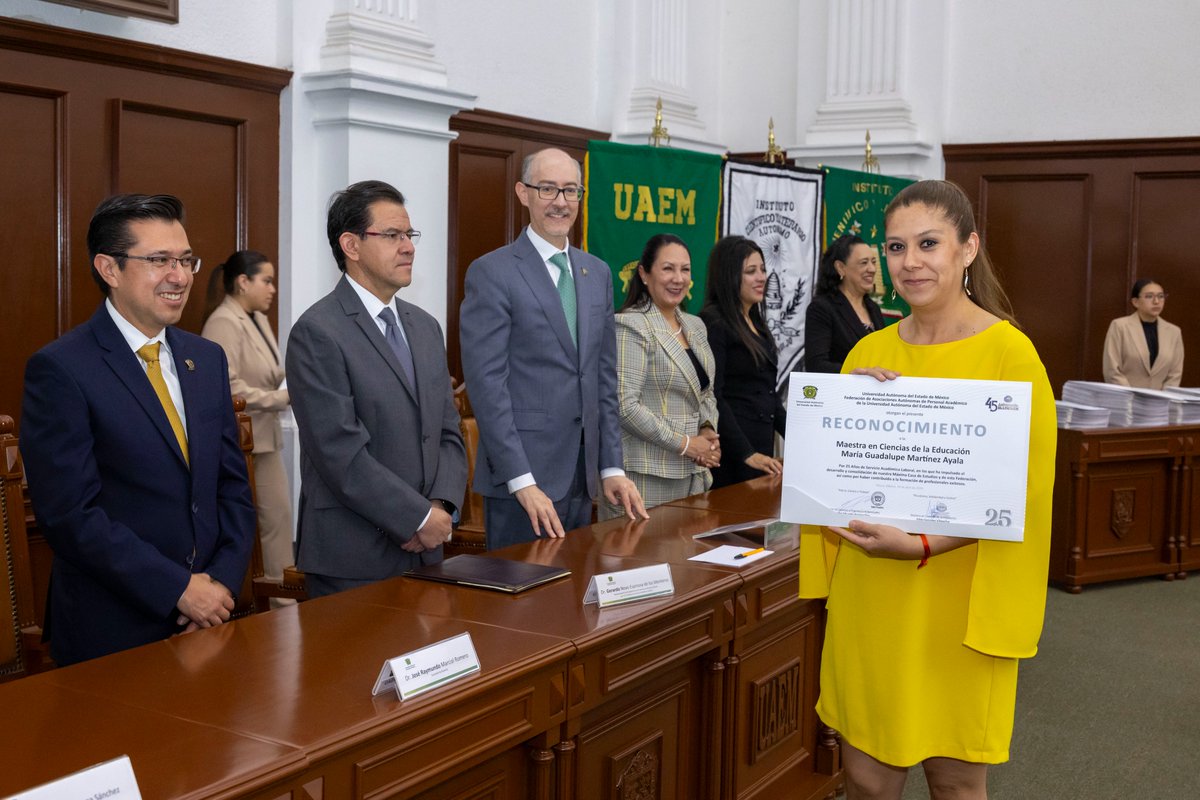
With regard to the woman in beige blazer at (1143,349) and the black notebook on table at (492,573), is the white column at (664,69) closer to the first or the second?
the woman in beige blazer at (1143,349)

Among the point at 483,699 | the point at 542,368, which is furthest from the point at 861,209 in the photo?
the point at 483,699

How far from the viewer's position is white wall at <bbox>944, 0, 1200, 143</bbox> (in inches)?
289

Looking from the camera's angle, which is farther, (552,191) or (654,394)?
(654,394)

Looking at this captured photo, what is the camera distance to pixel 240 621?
2.03 metres

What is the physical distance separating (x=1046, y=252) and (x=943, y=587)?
6.59 m

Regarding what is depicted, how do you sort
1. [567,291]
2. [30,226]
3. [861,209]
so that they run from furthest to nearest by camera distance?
[861,209] < [30,226] < [567,291]

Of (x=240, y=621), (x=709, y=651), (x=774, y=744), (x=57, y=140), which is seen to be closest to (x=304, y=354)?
(x=240, y=621)

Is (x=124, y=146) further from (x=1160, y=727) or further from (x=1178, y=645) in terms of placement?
(x=1178, y=645)

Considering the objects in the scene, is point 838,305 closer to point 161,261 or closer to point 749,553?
point 749,553

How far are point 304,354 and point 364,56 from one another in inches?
108

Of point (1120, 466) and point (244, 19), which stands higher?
point (244, 19)

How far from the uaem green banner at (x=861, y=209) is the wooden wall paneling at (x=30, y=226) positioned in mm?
4017

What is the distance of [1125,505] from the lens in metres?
5.86

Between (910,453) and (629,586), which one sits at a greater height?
(910,453)
